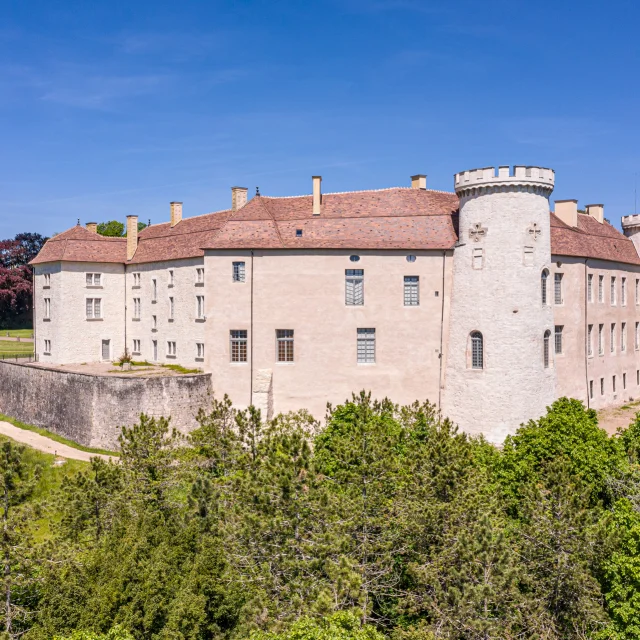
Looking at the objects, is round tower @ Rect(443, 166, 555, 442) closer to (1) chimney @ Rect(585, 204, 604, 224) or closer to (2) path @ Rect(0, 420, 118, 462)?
(1) chimney @ Rect(585, 204, 604, 224)

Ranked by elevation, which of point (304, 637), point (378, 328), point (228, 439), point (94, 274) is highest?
point (94, 274)

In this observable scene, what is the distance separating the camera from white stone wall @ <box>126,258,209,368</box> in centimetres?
4531

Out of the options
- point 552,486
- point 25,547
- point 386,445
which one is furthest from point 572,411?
point 25,547

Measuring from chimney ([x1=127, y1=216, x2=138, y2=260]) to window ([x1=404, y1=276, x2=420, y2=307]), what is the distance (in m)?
21.8

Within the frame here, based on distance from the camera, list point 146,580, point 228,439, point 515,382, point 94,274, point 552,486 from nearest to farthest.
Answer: point 146,580 → point 552,486 → point 228,439 → point 515,382 → point 94,274

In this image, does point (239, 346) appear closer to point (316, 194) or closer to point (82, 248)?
point (316, 194)

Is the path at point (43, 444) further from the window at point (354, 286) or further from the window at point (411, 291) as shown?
the window at point (411, 291)

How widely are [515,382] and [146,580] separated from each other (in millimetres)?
24810

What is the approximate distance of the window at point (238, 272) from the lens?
4150cm

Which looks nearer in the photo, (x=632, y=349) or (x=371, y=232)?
(x=371, y=232)

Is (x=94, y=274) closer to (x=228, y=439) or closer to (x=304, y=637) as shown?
(x=228, y=439)

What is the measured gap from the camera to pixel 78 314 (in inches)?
1969

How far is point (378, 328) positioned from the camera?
1612 inches

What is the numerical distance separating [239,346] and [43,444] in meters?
13.0
